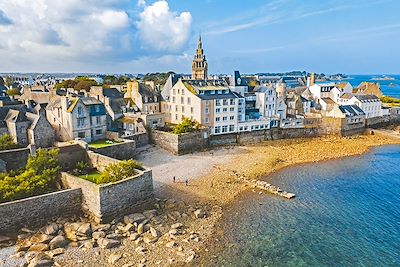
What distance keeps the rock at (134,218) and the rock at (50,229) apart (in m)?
4.58

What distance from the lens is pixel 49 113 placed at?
128ft

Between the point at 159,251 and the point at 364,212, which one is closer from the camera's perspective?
the point at 159,251

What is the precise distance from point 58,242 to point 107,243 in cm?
305

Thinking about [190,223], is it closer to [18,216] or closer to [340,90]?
[18,216]

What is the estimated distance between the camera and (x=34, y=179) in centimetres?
2350

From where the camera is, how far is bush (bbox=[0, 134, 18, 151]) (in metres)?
30.8

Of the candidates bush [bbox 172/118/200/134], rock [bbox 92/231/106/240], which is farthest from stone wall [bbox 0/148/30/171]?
bush [bbox 172/118/200/134]

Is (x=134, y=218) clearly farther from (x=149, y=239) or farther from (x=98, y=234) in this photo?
(x=98, y=234)

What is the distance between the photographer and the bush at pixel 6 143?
101 feet

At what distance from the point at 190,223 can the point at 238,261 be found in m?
5.33

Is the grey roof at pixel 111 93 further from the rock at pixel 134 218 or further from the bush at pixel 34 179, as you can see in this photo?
the rock at pixel 134 218

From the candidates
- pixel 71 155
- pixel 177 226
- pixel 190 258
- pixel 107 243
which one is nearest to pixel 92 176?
pixel 71 155

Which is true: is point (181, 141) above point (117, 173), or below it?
above

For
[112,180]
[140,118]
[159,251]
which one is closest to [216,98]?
[140,118]
